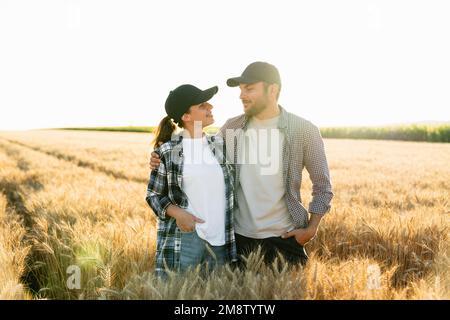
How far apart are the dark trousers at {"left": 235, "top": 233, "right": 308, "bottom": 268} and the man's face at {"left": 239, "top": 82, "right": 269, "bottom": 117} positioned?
0.88 metres

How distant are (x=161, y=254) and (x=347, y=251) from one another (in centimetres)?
169

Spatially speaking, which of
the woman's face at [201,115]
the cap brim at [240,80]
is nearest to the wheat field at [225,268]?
the woman's face at [201,115]

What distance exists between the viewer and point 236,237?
315 centimetres

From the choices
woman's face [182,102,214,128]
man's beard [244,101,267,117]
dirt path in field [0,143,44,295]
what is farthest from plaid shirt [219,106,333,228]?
dirt path in field [0,143,44,295]

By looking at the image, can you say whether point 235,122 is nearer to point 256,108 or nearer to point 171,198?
point 256,108

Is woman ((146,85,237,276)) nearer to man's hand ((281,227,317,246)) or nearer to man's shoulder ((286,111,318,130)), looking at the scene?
man's hand ((281,227,317,246))

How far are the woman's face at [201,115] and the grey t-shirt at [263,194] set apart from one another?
0.41 metres

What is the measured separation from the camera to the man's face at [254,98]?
3.11 m

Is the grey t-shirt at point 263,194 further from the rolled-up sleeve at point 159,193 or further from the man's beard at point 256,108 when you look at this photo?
the rolled-up sleeve at point 159,193

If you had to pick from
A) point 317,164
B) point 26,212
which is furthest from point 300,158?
point 26,212

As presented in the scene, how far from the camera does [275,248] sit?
3.04m

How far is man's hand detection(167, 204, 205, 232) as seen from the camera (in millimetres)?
2703

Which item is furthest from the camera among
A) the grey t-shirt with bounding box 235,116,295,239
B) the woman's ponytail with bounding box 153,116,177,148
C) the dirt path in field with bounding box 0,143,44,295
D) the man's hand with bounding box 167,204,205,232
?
the dirt path in field with bounding box 0,143,44,295
